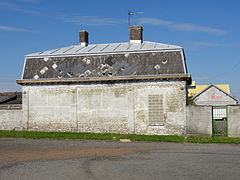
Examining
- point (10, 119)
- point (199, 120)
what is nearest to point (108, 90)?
point (199, 120)

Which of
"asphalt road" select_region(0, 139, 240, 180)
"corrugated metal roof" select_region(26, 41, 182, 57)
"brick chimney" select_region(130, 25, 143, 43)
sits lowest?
"asphalt road" select_region(0, 139, 240, 180)

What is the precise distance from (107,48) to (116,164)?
1533cm

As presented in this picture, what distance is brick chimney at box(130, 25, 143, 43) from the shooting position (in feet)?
82.2

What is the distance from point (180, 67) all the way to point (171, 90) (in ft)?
5.44

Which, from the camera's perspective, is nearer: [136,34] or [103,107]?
[103,107]

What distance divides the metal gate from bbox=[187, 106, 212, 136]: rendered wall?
32 centimetres

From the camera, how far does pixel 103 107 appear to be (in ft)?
70.8

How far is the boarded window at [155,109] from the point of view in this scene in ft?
67.7

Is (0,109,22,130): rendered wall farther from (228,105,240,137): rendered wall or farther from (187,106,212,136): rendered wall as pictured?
(228,105,240,137): rendered wall

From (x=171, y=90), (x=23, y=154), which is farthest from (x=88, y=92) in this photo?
(x=23, y=154)

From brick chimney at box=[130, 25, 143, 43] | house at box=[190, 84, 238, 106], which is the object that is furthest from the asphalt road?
house at box=[190, 84, 238, 106]

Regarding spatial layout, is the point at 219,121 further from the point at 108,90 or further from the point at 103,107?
the point at 103,107

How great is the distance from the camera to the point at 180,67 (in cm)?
2059

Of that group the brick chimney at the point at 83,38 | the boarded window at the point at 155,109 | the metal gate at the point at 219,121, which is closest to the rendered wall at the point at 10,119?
the brick chimney at the point at 83,38
